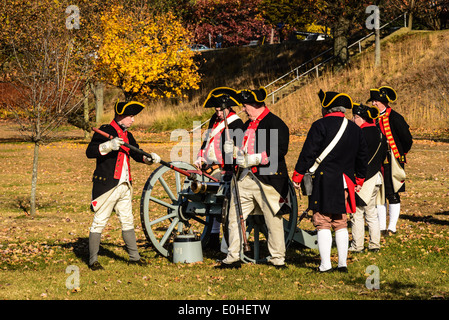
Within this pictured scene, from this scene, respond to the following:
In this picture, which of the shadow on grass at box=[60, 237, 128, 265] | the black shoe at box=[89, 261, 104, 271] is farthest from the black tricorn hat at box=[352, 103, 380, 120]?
the black shoe at box=[89, 261, 104, 271]

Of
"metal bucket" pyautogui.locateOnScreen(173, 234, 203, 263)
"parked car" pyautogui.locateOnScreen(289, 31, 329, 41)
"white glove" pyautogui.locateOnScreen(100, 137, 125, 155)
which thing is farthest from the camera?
"parked car" pyautogui.locateOnScreen(289, 31, 329, 41)

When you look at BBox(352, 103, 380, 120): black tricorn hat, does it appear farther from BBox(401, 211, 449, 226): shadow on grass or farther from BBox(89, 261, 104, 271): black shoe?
BBox(89, 261, 104, 271): black shoe

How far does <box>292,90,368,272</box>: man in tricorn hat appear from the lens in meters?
7.93

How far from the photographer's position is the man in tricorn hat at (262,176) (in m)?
8.17

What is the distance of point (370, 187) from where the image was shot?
31.5 ft

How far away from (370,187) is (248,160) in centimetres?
233

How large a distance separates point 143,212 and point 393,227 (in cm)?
429

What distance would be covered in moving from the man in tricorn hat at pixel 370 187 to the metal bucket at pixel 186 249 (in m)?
2.21

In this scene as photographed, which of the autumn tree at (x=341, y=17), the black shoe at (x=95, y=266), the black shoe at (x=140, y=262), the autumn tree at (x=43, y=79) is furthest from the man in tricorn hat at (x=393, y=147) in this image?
the autumn tree at (x=341, y=17)

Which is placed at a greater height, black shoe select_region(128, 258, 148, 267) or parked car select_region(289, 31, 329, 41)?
parked car select_region(289, 31, 329, 41)

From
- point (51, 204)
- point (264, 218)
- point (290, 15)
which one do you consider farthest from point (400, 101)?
point (264, 218)

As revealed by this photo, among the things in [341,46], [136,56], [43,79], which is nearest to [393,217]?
[43,79]

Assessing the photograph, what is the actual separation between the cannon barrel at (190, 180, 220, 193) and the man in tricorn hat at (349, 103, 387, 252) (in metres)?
1.91

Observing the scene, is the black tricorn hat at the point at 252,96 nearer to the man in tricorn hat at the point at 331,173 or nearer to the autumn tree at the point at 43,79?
the man in tricorn hat at the point at 331,173
